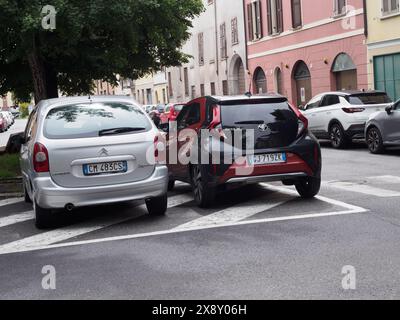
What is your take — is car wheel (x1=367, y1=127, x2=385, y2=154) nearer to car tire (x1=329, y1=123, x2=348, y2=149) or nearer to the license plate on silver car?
car tire (x1=329, y1=123, x2=348, y2=149)

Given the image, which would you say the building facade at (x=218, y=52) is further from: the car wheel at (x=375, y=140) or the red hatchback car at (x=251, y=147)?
the red hatchback car at (x=251, y=147)

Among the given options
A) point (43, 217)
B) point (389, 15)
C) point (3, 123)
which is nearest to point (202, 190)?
point (43, 217)

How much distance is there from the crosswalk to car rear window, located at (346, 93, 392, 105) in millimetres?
7846

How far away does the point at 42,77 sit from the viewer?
15.4 m

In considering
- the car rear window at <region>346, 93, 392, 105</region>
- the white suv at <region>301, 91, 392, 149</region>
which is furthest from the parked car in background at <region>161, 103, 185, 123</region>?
the car rear window at <region>346, 93, 392, 105</region>

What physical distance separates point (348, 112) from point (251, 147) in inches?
384

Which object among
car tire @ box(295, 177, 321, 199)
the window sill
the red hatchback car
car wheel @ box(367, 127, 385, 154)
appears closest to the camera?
the red hatchback car

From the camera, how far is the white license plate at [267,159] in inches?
349

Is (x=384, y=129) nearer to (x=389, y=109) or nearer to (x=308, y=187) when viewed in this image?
(x=389, y=109)

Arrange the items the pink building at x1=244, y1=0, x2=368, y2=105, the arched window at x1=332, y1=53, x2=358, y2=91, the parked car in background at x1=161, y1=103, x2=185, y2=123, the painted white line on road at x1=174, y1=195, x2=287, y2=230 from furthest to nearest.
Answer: the parked car in background at x1=161, y1=103, x2=185, y2=123 → the arched window at x1=332, y1=53, x2=358, y2=91 → the pink building at x1=244, y1=0, x2=368, y2=105 → the painted white line on road at x1=174, y1=195, x2=287, y2=230

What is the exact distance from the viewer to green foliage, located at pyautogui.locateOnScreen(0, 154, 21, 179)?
12.6m

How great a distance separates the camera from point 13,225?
8.70 m
